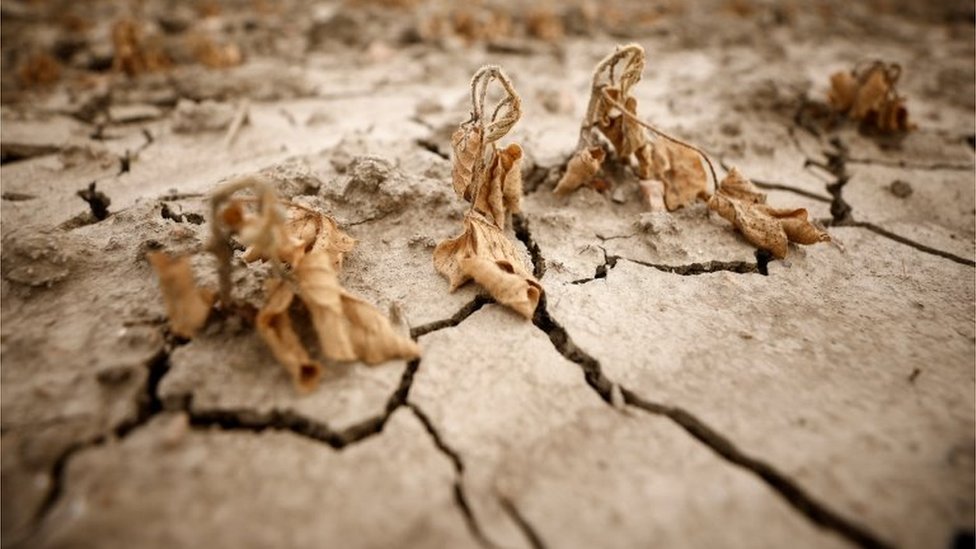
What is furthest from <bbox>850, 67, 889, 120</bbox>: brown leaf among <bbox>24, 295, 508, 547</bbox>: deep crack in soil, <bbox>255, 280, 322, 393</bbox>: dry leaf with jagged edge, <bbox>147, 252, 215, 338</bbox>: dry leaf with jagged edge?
<bbox>147, 252, 215, 338</bbox>: dry leaf with jagged edge

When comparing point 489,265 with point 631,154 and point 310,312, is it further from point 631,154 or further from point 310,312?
point 631,154

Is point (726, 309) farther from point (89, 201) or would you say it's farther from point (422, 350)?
point (89, 201)

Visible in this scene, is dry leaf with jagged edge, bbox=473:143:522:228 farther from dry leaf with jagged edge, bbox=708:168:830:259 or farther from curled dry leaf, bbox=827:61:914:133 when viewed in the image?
curled dry leaf, bbox=827:61:914:133

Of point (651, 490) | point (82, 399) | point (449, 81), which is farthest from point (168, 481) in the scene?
point (449, 81)

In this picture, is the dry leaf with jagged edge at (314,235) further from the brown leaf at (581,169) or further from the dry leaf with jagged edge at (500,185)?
the brown leaf at (581,169)

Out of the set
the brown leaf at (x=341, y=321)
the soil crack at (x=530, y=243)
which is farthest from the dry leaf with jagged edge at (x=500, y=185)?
the brown leaf at (x=341, y=321)

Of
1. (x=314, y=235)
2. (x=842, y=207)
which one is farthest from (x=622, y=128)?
(x=314, y=235)
